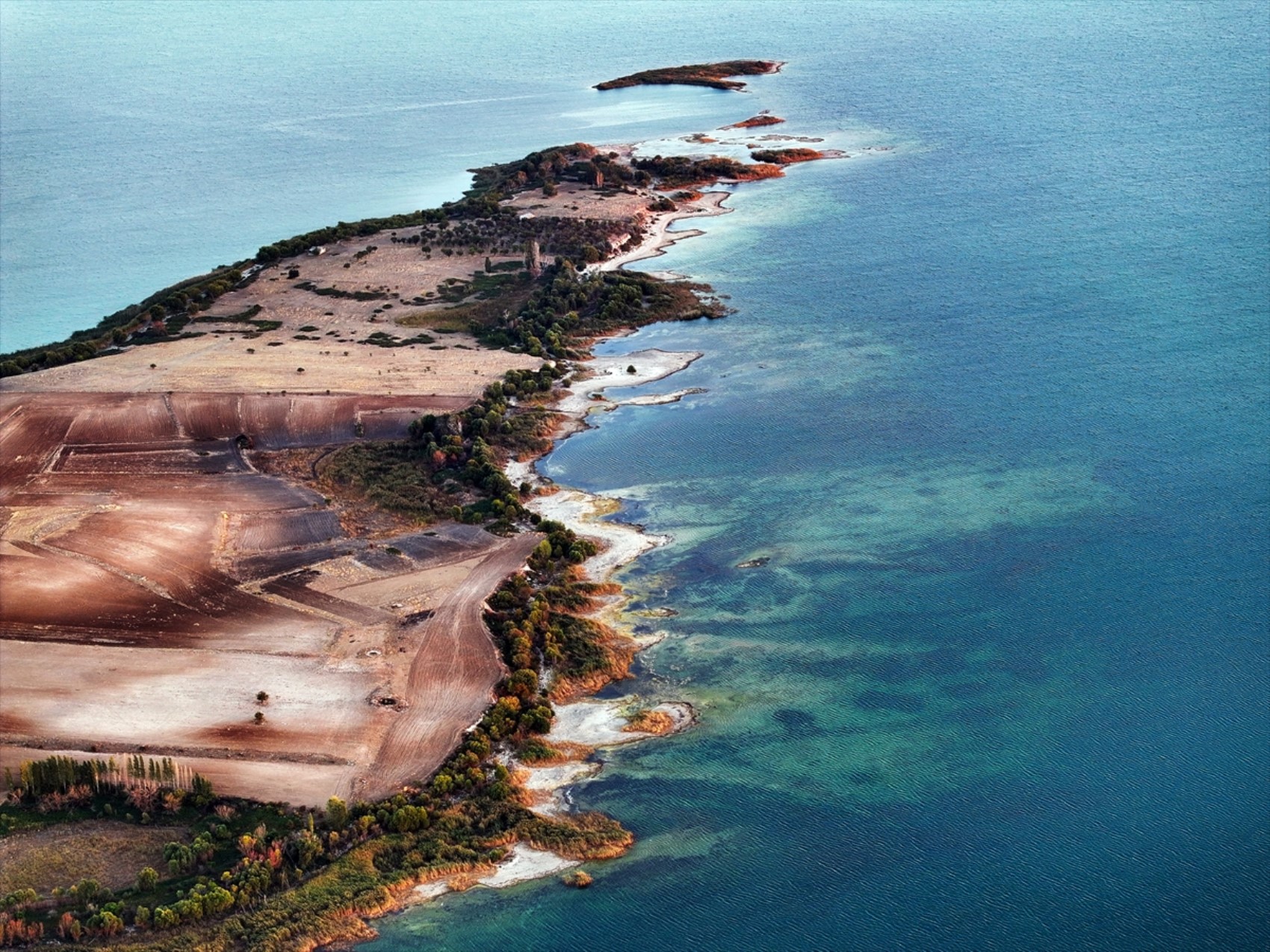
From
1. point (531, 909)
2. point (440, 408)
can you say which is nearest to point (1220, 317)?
point (440, 408)

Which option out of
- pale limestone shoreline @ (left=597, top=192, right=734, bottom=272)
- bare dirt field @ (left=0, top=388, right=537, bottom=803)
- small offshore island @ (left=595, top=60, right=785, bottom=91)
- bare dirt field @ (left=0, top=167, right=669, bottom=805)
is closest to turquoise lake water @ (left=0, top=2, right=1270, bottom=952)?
pale limestone shoreline @ (left=597, top=192, right=734, bottom=272)

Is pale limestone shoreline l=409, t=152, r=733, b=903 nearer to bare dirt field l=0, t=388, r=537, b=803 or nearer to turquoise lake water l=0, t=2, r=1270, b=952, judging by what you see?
turquoise lake water l=0, t=2, r=1270, b=952

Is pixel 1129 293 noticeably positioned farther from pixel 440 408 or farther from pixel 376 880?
pixel 376 880

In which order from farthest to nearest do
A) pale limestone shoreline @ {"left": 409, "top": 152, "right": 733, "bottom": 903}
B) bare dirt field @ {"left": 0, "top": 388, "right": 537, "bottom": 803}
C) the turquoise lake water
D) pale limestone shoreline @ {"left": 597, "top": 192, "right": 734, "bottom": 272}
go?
pale limestone shoreline @ {"left": 597, "top": 192, "right": 734, "bottom": 272} < bare dirt field @ {"left": 0, "top": 388, "right": 537, "bottom": 803} < pale limestone shoreline @ {"left": 409, "top": 152, "right": 733, "bottom": 903} < the turquoise lake water

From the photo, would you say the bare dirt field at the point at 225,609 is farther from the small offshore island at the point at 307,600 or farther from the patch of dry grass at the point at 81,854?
the patch of dry grass at the point at 81,854

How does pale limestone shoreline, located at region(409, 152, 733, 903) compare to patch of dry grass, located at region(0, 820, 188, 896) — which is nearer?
patch of dry grass, located at region(0, 820, 188, 896)

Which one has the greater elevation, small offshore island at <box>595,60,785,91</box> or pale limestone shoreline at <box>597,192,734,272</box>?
small offshore island at <box>595,60,785,91</box>
